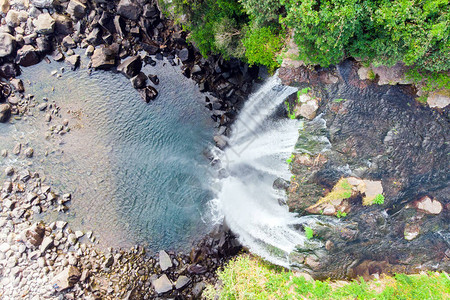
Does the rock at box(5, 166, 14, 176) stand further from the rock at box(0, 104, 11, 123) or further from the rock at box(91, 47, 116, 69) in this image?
the rock at box(91, 47, 116, 69)

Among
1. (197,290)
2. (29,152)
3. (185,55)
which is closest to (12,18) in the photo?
(29,152)

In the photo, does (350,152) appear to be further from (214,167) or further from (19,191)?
(19,191)

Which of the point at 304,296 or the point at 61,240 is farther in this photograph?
the point at 61,240

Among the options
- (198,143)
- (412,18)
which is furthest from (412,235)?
(198,143)

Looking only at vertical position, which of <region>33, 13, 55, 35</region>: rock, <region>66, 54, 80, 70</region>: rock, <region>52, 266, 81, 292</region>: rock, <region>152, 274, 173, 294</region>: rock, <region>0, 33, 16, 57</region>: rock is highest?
<region>33, 13, 55, 35</region>: rock

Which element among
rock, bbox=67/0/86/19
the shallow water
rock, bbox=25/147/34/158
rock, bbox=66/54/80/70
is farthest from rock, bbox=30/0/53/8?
rock, bbox=25/147/34/158

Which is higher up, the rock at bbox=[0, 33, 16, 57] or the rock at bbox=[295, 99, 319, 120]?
the rock at bbox=[295, 99, 319, 120]

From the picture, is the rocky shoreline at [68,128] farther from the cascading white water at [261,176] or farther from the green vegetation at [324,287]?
the green vegetation at [324,287]
